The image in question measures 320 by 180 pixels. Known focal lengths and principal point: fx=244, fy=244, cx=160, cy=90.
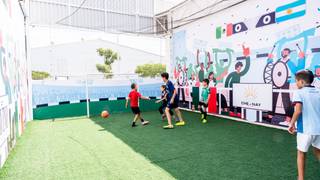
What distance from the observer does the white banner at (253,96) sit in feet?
24.3

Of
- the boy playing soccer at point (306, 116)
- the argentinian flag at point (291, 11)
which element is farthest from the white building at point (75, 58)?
the boy playing soccer at point (306, 116)

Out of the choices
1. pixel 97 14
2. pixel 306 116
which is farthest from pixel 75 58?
pixel 306 116

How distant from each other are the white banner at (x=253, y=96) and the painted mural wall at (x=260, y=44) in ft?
0.61

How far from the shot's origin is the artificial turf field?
153 inches

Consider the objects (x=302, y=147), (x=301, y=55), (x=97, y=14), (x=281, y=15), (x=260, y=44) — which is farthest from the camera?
(x=97, y=14)

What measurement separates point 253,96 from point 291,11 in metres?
2.72

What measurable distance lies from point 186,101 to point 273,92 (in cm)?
501

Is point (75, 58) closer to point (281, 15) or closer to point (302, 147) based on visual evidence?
point (281, 15)

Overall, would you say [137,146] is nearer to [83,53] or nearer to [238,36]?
[238,36]

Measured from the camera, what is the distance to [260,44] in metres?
7.66

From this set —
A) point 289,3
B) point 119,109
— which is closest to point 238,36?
point 289,3

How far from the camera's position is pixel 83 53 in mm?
41094

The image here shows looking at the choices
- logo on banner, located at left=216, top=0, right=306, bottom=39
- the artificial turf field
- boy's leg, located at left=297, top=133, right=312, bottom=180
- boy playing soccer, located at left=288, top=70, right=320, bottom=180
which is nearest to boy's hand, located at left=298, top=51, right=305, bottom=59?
logo on banner, located at left=216, top=0, right=306, bottom=39

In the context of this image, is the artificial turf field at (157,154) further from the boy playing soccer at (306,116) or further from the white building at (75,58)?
the white building at (75,58)
